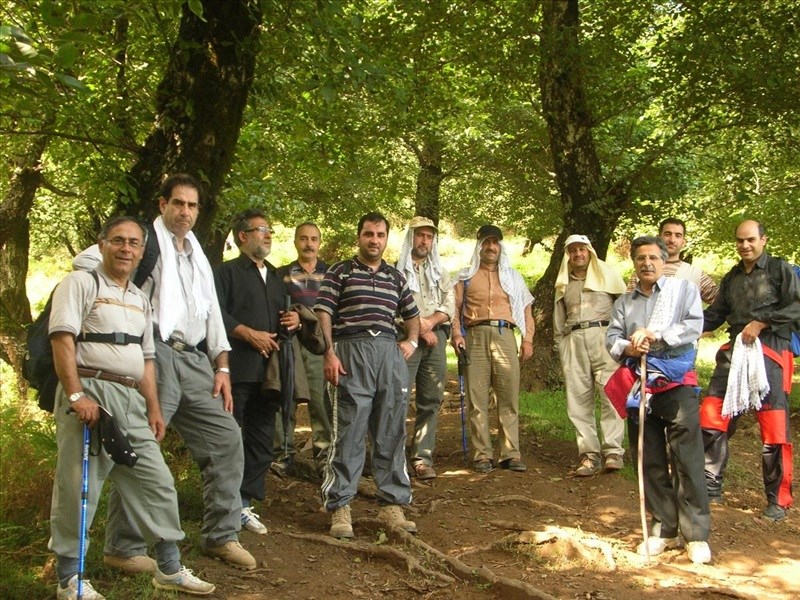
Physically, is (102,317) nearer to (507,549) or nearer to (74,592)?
(74,592)

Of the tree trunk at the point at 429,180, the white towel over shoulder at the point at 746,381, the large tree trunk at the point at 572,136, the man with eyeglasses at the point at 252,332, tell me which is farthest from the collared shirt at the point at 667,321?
the tree trunk at the point at 429,180

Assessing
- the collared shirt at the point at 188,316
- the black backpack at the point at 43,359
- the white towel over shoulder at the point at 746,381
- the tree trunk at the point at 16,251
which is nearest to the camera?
the black backpack at the point at 43,359

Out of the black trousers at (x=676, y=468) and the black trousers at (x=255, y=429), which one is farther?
the black trousers at (x=255, y=429)

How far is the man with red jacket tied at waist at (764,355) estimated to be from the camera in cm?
707

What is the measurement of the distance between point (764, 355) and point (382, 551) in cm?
380

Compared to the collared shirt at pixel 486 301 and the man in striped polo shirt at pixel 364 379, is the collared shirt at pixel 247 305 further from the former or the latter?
the collared shirt at pixel 486 301

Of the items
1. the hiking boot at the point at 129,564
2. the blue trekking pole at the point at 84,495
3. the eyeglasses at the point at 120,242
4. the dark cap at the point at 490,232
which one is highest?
the dark cap at the point at 490,232

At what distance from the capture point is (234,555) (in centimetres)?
528

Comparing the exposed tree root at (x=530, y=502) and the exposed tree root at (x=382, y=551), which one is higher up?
the exposed tree root at (x=530, y=502)

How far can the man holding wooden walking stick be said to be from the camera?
19.2 ft

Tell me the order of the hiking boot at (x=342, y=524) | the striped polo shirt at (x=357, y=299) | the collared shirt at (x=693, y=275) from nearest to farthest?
the hiking boot at (x=342, y=524), the striped polo shirt at (x=357, y=299), the collared shirt at (x=693, y=275)

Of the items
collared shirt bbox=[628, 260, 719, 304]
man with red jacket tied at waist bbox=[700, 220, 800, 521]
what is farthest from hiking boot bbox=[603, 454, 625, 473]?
collared shirt bbox=[628, 260, 719, 304]

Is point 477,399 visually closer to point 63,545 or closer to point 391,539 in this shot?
point 391,539

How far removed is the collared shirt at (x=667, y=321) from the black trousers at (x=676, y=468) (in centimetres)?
34
